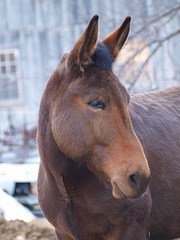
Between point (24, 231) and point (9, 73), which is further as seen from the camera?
point (9, 73)

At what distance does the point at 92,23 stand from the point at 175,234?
1871mm

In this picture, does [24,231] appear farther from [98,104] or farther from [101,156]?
[98,104]

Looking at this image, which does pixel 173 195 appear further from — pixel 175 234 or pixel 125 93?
pixel 125 93

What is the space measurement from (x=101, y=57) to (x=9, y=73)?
558 inches

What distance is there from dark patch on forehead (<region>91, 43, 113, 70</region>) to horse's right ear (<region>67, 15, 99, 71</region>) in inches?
1.5

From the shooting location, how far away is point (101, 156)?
2389 mm

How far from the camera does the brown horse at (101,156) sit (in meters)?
2.34

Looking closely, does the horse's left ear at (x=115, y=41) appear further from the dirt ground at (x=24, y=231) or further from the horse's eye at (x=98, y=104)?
the dirt ground at (x=24, y=231)

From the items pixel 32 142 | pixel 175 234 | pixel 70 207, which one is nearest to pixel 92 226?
pixel 70 207

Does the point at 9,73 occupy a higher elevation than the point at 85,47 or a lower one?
lower

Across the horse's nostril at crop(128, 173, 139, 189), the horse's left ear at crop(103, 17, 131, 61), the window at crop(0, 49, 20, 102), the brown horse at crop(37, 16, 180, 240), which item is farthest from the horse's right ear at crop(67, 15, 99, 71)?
the window at crop(0, 49, 20, 102)

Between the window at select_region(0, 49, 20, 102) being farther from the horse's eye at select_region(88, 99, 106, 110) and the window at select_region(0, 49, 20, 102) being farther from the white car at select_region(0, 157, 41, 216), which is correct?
the horse's eye at select_region(88, 99, 106, 110)

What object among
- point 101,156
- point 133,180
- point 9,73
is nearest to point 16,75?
point 9,73

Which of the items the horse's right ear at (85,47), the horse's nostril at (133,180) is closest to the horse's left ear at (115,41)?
the horse's right ear at (85,47)
